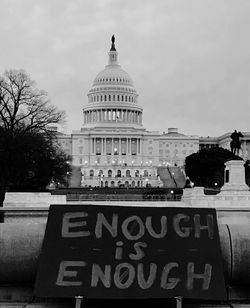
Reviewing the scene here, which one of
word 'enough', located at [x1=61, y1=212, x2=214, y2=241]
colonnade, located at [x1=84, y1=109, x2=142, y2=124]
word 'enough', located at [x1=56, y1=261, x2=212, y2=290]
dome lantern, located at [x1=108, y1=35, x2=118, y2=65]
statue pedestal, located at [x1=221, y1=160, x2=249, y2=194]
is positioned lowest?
word 'enough', located at [x1=56, y1=261, x2=212, y2=290]

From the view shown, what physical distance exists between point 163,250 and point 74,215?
4.21 ft

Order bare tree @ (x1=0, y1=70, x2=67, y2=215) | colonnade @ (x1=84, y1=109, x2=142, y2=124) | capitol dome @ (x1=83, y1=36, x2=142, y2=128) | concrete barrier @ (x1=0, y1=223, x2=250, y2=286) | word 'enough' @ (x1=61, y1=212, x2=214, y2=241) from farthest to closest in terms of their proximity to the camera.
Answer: colonnade @ (x1=84, y1=109, x2=142, y2=124), capitol dome @ (x1=83, y1=36, x2=142, y2=128), bare tree @ (x1=0, y1=70, x2=67, y2=215), concrete barrier @ (x1=0, y1=223, x2=250, y2=286), word 'enough' @ (x1=61, y1=212, x2=214, y2=241)

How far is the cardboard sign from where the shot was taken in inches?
283

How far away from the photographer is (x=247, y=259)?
25.3ft

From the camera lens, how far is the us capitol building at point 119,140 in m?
150

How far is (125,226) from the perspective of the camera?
24.3 feet

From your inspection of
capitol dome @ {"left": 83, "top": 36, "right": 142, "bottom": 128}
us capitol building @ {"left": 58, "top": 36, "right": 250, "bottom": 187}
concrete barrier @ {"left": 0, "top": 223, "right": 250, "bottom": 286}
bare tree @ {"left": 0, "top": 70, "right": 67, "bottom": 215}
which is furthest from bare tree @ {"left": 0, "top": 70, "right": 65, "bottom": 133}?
capitol dome @ {"left": 83, "top": 36, "right": 142, "bottom": 128}

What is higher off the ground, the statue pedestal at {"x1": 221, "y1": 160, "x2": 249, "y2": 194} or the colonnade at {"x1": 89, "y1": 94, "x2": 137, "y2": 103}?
the colonnade at {"x1": 89, "y1": 94, "x2": 137, "y2": 103}

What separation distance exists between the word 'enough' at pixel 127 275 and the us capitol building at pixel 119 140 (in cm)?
13047

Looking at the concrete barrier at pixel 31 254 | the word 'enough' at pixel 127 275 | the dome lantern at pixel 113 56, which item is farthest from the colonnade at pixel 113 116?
the word 'enough' at pixel 127 275

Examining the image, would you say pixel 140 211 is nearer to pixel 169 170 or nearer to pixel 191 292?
pixel 191 292

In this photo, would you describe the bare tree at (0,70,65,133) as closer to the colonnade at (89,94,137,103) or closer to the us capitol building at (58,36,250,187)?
the us capitol building at (58,36,250,187)

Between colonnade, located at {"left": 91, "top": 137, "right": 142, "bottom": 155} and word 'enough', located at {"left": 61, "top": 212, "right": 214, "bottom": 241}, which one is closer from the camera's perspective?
word 'enough', located at {"left": 61, "top": 212, "right": 214, "bottom": 241}

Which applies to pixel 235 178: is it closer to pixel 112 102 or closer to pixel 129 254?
pixel 129 254
